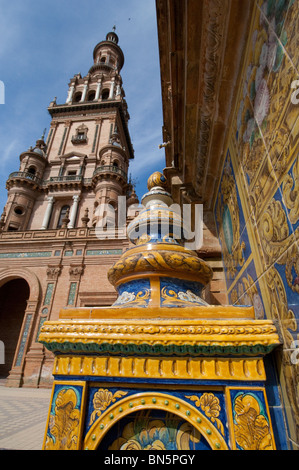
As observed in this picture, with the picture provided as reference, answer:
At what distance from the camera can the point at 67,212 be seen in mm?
19922

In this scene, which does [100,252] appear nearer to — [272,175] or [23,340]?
[23,340]

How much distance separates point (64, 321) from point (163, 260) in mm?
567

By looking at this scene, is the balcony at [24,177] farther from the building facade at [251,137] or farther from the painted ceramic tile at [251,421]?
the painted ceramic tile at [251,421]

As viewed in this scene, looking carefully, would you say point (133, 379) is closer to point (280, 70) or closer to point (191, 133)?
point (280, 70)

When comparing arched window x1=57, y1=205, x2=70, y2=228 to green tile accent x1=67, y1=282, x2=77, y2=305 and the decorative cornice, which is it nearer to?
green tile accent x1=67, y1=282, x2=77, y2=305

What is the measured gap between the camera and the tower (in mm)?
12930

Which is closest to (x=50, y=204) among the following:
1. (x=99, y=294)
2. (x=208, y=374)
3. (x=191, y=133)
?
(x=99, y=294)

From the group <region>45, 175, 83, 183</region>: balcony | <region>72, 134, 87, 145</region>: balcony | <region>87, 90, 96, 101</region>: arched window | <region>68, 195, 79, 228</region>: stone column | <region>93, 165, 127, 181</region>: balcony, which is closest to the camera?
<region>68, 195, 79, 228</region>: stone column

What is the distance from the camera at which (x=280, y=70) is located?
103cm

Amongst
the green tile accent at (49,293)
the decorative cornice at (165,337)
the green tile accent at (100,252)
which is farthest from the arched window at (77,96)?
the decorative cornice at (165,337)

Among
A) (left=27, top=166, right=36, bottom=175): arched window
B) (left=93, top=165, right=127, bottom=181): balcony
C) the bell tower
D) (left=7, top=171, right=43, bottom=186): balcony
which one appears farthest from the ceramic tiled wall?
(left=27, top=166, right=36, bottom=175): arched window

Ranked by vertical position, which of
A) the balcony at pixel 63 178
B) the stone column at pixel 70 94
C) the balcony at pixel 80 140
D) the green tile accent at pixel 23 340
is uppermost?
the stone column at pixel 70 94

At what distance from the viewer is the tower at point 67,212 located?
12.9 metres
